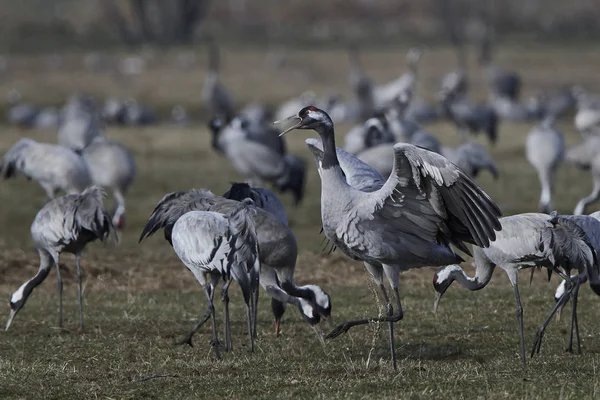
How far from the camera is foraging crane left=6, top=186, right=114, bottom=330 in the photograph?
360 inches

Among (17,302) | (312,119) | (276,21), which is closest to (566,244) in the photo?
(312,119)

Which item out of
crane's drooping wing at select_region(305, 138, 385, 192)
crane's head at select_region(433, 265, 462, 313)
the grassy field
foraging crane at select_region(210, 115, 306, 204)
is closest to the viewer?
the grassy field

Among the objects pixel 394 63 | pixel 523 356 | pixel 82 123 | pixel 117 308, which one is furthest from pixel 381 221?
pixel 394 63

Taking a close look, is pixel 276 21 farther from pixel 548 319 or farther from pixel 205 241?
pixel 548 319

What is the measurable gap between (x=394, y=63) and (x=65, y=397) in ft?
138

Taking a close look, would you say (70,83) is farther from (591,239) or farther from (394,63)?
(591,239)

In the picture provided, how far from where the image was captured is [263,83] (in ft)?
136

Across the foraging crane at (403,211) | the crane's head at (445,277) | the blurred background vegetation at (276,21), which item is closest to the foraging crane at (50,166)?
the crane's head at (445,277)

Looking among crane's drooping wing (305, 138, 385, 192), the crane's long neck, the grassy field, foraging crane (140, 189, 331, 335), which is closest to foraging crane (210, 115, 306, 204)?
the grassy field

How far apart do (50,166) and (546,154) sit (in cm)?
768

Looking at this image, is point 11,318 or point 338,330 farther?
point 11,318

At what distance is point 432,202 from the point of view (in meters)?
7.16

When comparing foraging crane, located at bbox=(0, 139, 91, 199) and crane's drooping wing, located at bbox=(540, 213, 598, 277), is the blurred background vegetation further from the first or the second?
crane's drooping wing, located at bbox=(540, 213, 598, 277)

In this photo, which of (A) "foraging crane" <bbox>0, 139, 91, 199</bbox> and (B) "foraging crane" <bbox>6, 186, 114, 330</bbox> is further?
(A) "foraging crane" <bbox>0, 139, 91, 199</bbox>
